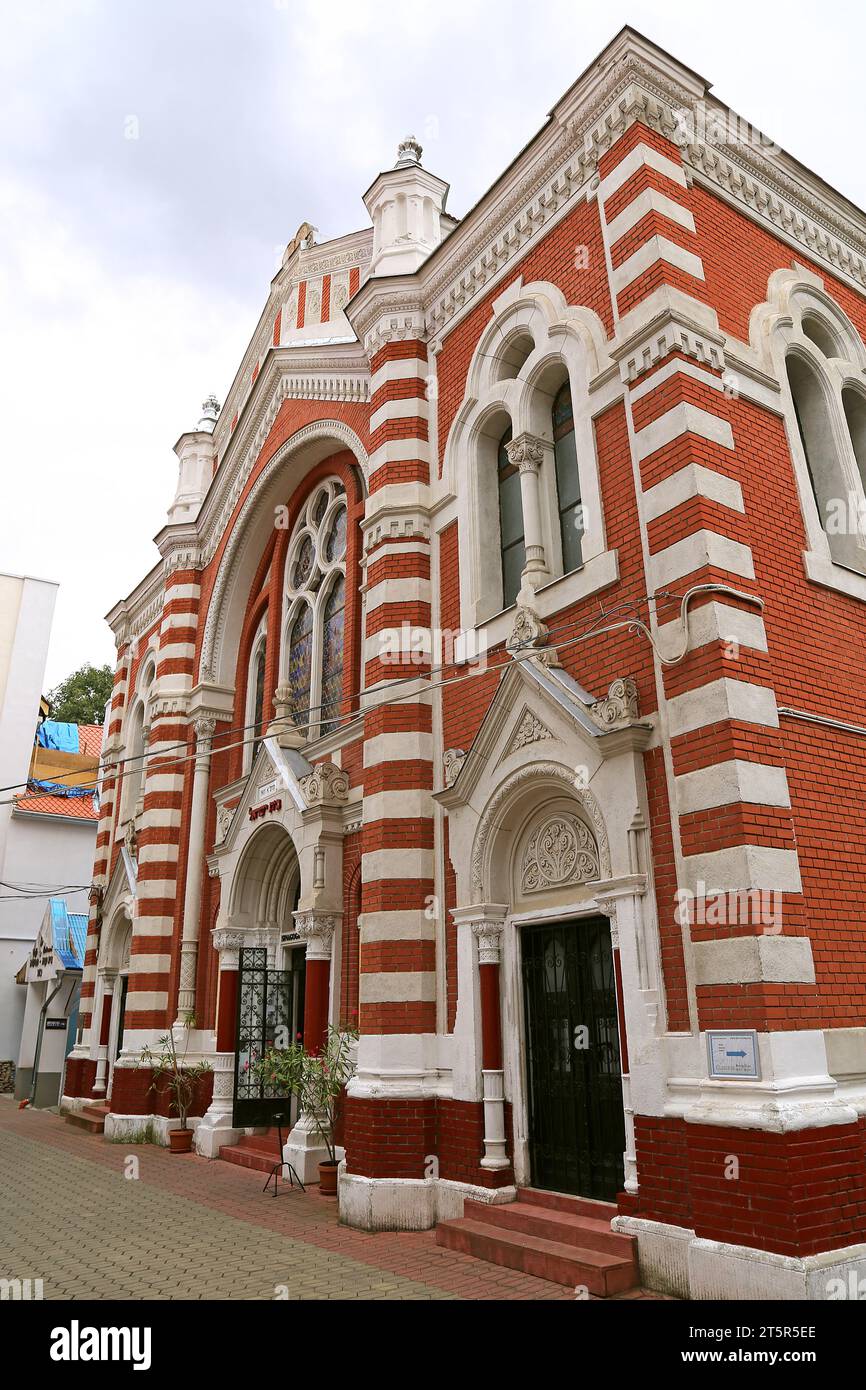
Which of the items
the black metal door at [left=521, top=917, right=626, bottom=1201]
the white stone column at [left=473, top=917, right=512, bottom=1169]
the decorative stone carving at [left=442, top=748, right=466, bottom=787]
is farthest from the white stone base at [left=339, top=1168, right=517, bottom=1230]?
Answer: the decorative stone carving at [left=442, top=748, right=466, bottom=787]

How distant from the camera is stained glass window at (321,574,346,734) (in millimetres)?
13602

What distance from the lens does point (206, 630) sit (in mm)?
17562

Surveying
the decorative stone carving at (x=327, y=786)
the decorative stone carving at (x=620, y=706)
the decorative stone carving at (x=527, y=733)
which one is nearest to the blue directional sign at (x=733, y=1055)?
the decorative stone carving at (x=620, y=706)

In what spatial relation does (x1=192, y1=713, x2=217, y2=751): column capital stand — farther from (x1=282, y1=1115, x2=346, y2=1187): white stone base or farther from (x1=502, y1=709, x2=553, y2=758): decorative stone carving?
(x1=502, y1=709, x2=553, y2=758): decorative stone carving

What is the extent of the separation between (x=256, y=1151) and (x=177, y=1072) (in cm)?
267

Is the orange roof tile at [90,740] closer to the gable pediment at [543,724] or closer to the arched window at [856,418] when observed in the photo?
the gable pediment at [543,724]

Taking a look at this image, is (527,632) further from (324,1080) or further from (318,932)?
(324,1080)

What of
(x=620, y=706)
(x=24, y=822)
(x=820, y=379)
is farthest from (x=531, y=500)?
(x=24, y=822)

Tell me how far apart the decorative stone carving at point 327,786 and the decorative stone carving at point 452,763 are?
253 centimetres

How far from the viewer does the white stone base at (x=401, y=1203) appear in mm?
8711

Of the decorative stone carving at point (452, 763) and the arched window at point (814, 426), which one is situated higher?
the arched window at point (814, 426)

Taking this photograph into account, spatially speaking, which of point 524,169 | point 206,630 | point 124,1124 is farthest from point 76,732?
point 524,169
